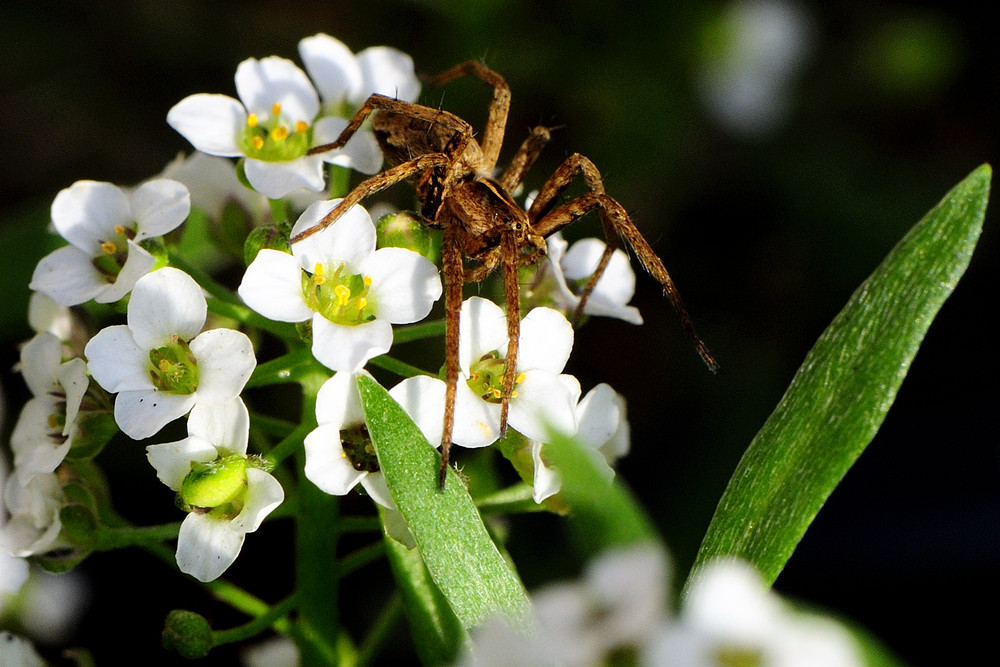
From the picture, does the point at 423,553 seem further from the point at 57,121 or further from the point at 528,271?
the point at 57,121

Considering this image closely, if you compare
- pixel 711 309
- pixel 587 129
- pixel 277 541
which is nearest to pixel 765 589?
pixel 277 541

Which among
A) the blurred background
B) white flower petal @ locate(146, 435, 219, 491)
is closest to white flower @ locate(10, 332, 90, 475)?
white flower petal @ locate(146, 435, 219, 491)

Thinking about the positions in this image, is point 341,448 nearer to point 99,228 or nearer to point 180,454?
point 180,454

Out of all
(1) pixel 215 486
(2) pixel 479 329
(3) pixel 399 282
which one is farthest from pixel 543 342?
(1) pixel 215 486

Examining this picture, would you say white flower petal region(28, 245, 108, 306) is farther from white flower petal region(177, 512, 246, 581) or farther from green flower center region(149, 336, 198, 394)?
white flower petal region(177, 512, 246, 581)

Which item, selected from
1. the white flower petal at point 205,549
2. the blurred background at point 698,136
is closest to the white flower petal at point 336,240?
the white flower petal at point 205,549
